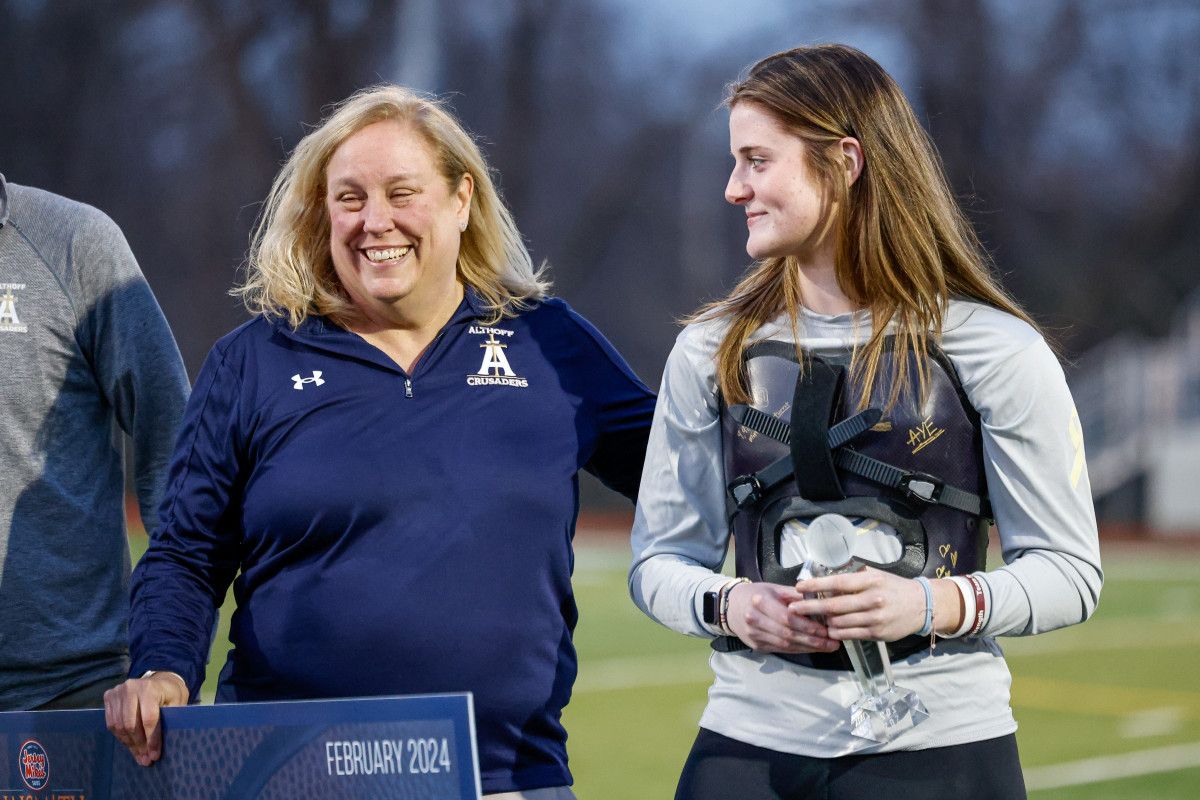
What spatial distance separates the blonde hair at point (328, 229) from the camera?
2717 mm

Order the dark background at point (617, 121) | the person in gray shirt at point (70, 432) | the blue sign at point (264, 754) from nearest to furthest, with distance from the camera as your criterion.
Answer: the blue sign at point (264, 754)
the person in gray shirt at point (70, 432)
the dark background at point (617, 121)

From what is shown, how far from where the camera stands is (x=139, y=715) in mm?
2264

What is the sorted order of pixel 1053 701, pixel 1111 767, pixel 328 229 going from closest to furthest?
pixel 328 229
pixel 1111 767
pixel 1053 701

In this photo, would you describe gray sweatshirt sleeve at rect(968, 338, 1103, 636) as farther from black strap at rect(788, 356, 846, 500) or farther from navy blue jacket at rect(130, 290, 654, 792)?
navy blue jacket at rect(130, 290, 654, 792)

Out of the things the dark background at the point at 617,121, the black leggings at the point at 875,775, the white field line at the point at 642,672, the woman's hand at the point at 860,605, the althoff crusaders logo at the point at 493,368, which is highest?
the dark background at the point at 617,121

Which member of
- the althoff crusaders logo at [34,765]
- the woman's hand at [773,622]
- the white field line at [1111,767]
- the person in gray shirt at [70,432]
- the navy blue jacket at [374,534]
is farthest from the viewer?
the white field line at [1111,767]

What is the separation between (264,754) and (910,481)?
1.08 metres

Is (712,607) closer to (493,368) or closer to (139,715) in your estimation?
(493,368)

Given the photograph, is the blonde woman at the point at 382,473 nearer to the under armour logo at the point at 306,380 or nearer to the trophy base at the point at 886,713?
the under armour logo at the point at 306,380

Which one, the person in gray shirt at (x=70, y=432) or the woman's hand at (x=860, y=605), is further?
the person in gray shirt at (x=70, y=432)

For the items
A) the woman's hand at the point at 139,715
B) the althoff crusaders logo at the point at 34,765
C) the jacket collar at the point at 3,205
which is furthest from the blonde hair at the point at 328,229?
the althoff crusaders logo at the point at 34,765

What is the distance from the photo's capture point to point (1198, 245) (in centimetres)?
2662

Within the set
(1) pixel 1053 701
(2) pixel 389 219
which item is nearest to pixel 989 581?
(2) pixel 389 219

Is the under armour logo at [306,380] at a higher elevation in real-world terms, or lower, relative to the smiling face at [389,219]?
lower
